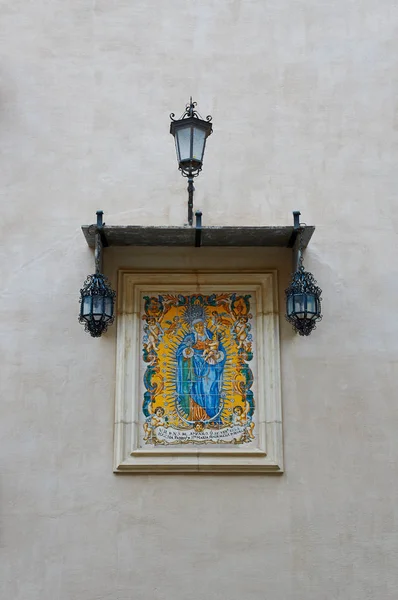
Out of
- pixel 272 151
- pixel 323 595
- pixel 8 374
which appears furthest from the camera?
pixel 272 151

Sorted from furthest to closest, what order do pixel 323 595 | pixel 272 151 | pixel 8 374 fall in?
pixel 272 151 → pixel 8 374 → pixel 323 595

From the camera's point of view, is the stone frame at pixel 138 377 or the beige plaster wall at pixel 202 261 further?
the stone frame at pixel 138 377

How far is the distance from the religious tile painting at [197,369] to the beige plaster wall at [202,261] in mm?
296

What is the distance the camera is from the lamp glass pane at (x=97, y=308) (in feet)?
19.6

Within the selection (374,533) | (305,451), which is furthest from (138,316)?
(374,533)

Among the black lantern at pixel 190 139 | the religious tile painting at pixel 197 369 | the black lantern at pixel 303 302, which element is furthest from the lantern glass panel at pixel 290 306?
the black lantern at pixel 190 139

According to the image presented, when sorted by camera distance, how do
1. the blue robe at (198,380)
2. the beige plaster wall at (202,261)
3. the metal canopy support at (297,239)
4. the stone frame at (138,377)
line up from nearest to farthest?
the beige plaster wall at (202,261)
the stone frame at (138,377)
the metal canopy support at (297,239)
the blue robe at (198,380)

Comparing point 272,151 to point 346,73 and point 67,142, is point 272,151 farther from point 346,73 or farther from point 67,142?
point 67,142

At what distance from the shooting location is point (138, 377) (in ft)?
20.9

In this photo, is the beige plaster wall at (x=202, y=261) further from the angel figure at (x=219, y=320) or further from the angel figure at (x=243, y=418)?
the angel figure at (x=219, y=320)

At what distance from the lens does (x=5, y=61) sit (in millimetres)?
7051

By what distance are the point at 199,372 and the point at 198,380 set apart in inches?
2.6

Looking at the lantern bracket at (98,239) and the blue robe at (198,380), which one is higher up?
the lantern bracket at (98,239)

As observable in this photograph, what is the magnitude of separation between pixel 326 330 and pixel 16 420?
2587 mm
